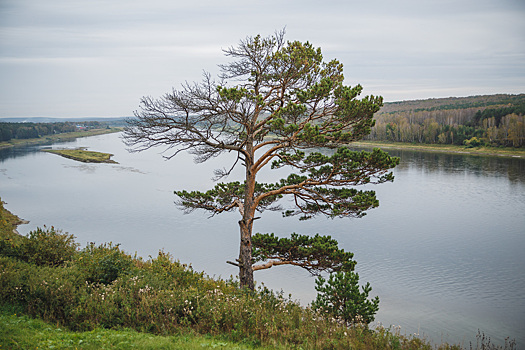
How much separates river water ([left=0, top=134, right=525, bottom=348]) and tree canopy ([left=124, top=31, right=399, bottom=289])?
12.0 feet

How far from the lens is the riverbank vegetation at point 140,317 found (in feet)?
18.5

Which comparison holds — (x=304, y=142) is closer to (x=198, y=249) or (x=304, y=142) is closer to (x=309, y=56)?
(x=309, y=56)

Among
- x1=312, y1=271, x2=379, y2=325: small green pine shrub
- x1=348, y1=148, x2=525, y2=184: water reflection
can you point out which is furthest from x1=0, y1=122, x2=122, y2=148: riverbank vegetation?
x1=312, y1=271, x2=379, y2=325: small green pine shrub

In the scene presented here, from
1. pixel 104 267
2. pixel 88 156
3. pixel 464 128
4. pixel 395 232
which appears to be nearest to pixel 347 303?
pixel 104 267

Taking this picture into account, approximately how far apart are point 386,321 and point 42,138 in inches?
4246

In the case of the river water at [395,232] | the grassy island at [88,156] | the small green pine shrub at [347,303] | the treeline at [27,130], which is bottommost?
the river water at [395,232]

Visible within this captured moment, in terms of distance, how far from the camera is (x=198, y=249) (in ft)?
69.8

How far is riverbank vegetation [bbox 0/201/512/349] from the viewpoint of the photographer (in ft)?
18.5

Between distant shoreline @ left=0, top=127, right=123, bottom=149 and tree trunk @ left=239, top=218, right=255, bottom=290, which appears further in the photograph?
distant shoreline @ left=0, top=127, right=123, bottom=149

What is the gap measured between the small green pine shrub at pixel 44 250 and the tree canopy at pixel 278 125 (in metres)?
2.85

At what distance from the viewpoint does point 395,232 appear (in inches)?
967

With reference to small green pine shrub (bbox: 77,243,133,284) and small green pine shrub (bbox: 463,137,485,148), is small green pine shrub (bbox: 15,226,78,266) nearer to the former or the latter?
small green pine shrub (bbox: 77,243,133,284)

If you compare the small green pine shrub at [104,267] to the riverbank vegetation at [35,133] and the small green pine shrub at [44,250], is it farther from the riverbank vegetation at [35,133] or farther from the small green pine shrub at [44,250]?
the riverbank vegetation at [35,133]

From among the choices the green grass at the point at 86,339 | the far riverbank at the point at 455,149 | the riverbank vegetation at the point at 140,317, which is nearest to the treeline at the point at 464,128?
the far riverbank at the point at 455,149
